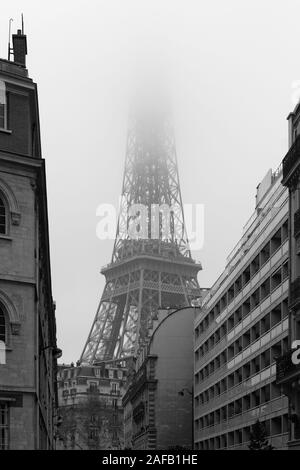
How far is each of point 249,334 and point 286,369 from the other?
2009 centimetres

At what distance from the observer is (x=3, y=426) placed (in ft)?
113

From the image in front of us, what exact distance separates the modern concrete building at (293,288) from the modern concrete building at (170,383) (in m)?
56.2

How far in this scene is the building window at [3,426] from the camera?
34.0m

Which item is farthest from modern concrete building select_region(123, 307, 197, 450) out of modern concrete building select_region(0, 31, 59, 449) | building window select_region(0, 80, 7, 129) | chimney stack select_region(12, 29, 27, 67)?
building window select_region(0, 80, 7, 129)

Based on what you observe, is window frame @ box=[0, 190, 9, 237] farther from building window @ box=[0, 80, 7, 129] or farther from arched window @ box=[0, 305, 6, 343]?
arched window @ box=[0, 305, 6, 343]

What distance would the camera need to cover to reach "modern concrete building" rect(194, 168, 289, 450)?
61250 millimetres

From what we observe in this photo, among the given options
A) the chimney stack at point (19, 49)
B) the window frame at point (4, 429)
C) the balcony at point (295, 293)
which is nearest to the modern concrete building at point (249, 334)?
the balcony at point (295, 293)

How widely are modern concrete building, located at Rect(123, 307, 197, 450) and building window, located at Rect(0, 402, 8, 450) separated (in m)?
76.6

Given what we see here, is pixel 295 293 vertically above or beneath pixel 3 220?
beneath

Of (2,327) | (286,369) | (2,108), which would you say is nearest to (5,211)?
(2,108)

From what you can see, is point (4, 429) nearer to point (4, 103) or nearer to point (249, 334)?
point (4, 103)

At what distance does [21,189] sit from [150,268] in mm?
151913

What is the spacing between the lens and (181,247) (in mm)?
198875
